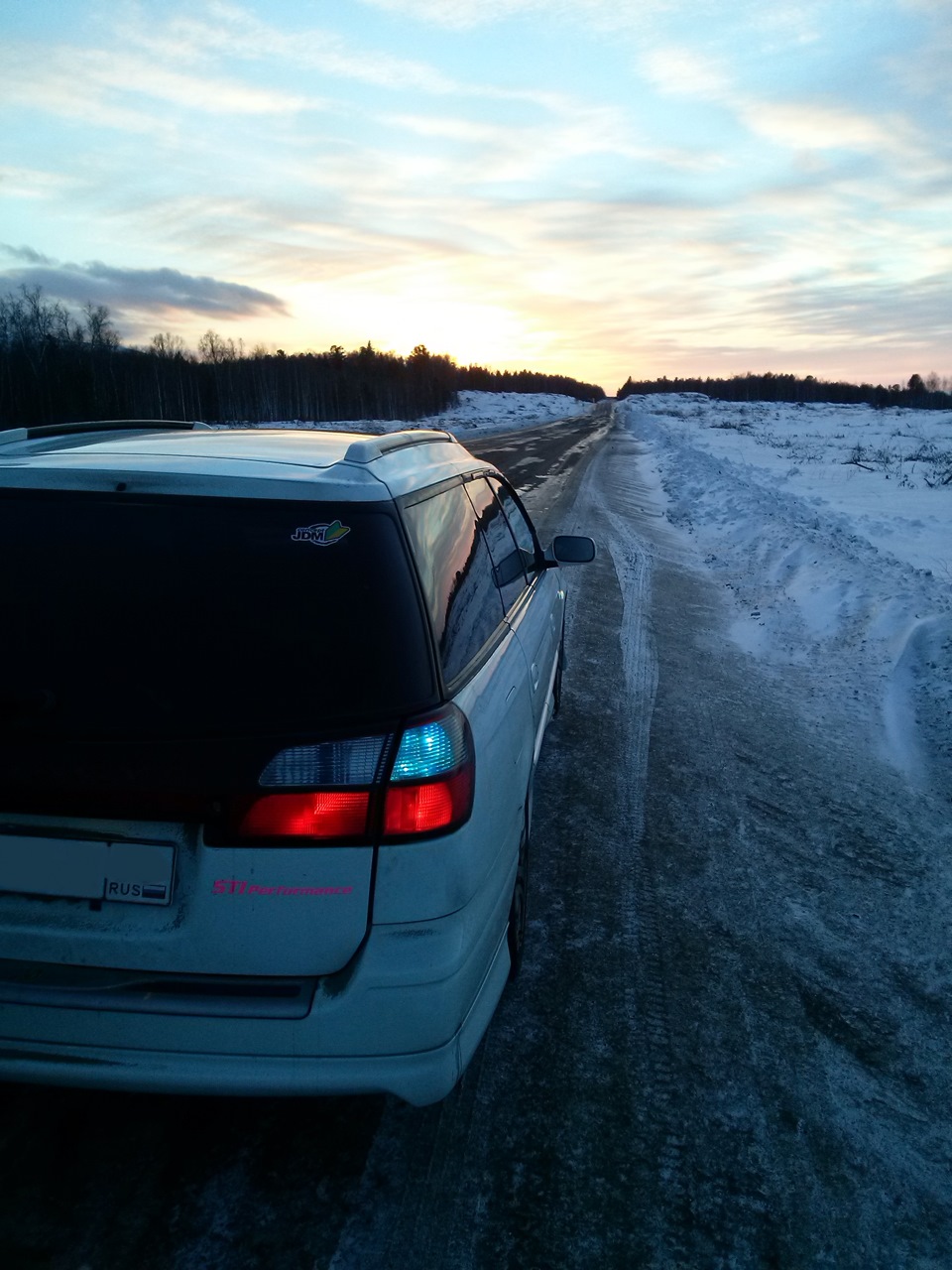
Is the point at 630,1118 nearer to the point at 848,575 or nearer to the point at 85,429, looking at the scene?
the point at 85,429

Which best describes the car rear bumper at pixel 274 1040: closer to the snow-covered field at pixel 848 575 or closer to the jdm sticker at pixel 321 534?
the jdm sticker at pixel 321 534

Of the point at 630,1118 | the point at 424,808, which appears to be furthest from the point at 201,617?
the point at 630,1118

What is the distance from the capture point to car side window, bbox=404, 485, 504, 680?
2.23 metres

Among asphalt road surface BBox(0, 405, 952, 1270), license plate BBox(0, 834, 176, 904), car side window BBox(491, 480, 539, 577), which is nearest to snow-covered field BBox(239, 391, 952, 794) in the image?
asphalt road surface BBox(0, 405, 952, 1270)

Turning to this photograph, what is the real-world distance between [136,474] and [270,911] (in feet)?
3.74

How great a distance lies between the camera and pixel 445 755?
6.51 ft

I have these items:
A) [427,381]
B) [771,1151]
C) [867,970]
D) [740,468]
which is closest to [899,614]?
[867,970]

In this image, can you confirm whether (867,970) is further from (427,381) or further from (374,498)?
(427,381)

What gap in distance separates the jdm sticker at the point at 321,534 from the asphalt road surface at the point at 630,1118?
5.22 ft

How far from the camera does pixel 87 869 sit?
187cm

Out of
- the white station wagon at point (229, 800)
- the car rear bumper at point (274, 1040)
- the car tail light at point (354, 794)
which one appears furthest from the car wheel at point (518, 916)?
the car tail light at point (354, 794)

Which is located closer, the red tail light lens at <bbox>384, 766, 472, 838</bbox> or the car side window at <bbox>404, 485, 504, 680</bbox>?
the red tail light lens at <bbox>384, 766, 472, 838</bbox>

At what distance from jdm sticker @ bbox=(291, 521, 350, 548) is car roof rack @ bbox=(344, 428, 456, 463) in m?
0.38

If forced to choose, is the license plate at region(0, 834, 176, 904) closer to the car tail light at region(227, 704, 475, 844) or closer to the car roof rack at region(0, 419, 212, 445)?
the car tail light at region(227, 704, 475, 844)
